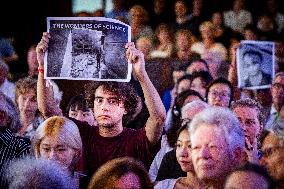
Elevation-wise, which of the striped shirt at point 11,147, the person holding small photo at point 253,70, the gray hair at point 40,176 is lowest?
the gray hair at point 40,176

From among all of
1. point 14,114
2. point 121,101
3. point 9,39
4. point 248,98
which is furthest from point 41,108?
point 248,98

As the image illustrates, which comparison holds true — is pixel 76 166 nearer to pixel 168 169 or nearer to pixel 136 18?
pixel 168 169

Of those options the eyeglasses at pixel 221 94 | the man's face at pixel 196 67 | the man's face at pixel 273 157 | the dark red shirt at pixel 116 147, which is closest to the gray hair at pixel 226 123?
the man's face at pixel 273 157

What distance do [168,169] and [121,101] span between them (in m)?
0.28

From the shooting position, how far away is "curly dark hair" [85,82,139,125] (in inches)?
87.0

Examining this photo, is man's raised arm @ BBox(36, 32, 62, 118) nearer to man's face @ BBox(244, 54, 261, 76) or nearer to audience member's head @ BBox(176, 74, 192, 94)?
audience member's head @ BBox(176, 74, 192, 94)

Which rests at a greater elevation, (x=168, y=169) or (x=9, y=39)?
(x=9, y=39)

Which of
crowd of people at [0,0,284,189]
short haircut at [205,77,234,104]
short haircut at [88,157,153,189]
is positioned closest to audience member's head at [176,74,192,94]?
crowd of people at [0,0,284,189]

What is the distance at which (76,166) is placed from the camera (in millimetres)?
2211

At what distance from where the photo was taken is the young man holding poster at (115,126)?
7.08ft

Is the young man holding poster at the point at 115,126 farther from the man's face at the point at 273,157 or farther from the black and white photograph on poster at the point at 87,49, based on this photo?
the man's face at the point at 273,157

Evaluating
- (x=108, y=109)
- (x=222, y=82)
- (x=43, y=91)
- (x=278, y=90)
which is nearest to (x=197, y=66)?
(x=222, y=82)

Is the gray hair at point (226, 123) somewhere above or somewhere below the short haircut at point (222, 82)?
below

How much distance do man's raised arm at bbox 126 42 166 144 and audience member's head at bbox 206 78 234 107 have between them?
29cm
